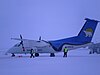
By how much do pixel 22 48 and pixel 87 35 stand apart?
415 inches

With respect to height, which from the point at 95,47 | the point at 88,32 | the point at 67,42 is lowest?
the point at 95,47

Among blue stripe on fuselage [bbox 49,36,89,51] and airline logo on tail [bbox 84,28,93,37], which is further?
airline logo on tail [bbox 84,28,93,37]

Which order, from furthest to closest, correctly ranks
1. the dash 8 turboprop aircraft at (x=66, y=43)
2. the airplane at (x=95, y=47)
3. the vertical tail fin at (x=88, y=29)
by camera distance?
the airplane at (x=95, y=47), the vertical tail fin at (x=88, y=29), the dash 8 turboprop aircraft at (x=66, y=43)

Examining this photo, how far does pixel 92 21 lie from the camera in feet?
110

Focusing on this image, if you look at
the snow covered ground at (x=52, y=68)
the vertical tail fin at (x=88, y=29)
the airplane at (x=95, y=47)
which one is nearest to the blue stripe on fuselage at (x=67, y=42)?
the vertical tail fin at (x=88, y=29)

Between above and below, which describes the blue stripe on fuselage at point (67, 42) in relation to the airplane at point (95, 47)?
above

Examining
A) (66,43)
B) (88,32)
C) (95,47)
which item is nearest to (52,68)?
(66,43)

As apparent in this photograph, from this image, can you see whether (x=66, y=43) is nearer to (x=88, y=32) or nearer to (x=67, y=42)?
(x=67, y=42)

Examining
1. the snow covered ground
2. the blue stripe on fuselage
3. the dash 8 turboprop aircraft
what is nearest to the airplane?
the dash 8 turboprop aircraft

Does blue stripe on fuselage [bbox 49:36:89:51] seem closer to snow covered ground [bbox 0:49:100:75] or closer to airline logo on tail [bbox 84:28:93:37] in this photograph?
airline logo on tail [bbox 84:28:93:37]

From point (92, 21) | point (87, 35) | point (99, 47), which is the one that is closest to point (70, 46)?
point (87, 35)

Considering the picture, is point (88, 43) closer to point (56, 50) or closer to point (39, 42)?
point (56, 50)

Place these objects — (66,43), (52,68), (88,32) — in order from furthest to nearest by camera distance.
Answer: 1. (88,32)
2. (66,43)
3. (52,68)

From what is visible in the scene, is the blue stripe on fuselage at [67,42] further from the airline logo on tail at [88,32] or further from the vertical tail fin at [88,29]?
the airline logo on tail at [88,32]
